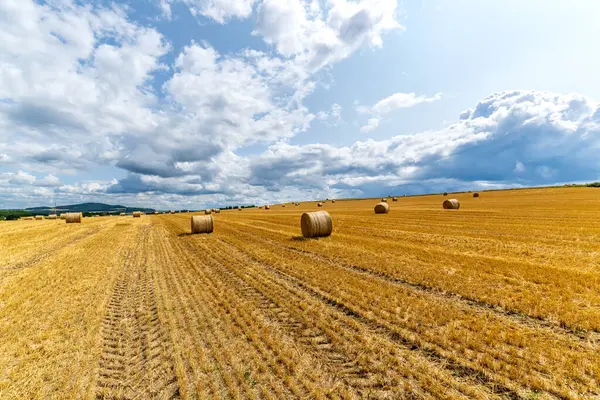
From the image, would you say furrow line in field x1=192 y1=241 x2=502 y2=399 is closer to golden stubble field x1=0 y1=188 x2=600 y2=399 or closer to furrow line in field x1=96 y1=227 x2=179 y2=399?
golden stubble field x1=0 y1=188 x2=600 y2=399

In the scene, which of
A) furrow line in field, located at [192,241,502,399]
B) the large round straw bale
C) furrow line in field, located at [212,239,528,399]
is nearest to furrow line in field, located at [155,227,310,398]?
furrow line in field, located at [192,241,502,399]

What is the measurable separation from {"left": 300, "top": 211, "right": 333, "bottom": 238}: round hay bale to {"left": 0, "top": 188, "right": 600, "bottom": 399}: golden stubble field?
19.9ft

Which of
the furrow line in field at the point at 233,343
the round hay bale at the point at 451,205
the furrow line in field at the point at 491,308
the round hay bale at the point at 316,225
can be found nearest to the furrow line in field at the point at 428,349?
the furrow line in field at the point at 233,343

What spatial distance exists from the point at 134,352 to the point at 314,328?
3.68m

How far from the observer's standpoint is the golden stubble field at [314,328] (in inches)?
170

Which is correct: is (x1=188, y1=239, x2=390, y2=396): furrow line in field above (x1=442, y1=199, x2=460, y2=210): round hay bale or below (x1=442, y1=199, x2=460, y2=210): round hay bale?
below

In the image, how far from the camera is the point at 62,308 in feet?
24.3

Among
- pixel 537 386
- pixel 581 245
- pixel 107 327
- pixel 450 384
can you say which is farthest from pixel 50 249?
pixel 581 245

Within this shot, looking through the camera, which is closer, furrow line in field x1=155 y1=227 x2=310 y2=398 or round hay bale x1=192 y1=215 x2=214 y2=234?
furrow line in field x1=155 y1=227 x2=310 y2=398

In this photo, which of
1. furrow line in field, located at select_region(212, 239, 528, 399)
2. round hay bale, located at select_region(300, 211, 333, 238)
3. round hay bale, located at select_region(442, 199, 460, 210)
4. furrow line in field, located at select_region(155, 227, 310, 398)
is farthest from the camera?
round hay bale, located at select_region(442, 199, 460, 210)

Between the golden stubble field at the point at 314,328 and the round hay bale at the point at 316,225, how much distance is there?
6068 millimetres

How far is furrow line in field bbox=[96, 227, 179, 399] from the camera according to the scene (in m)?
4.40

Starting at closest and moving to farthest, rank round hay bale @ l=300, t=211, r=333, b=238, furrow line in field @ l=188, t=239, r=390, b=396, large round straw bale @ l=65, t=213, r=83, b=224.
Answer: furrow line in field @ l=188, t=239, r=390, b=396, round hay bale @ l=300, t=211, r=333, b=238, large round straw bale @ l=65, t=213, r=83, b=224

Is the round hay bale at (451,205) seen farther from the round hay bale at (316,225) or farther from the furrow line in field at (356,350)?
the furrow line in field at (356,350)
